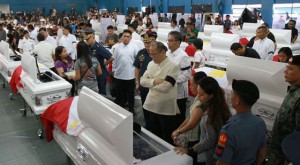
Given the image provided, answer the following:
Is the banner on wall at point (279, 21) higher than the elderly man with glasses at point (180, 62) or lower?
higher

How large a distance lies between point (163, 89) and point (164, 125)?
441mm

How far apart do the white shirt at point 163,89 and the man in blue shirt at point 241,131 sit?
1148 mm

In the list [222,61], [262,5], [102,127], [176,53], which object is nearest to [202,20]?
[262,5]

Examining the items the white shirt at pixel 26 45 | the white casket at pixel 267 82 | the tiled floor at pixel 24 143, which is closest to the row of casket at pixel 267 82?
the white casket at pixel 267 82

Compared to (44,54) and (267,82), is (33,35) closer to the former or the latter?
(44,54)

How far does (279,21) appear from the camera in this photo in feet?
36.4

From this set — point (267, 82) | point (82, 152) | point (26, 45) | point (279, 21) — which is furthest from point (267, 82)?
point (279, 21)

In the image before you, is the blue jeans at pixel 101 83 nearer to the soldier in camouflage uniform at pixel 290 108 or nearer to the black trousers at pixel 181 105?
the black trousers at pixel 181 105

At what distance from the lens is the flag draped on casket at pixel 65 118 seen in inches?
93.9

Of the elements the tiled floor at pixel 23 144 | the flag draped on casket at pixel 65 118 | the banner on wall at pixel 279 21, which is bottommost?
the tiled floor at pixel 23 144

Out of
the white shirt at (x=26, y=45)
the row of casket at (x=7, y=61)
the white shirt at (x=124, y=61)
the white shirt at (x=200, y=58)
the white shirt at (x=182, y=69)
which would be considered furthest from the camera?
the white shirt at (x=26, y=45)

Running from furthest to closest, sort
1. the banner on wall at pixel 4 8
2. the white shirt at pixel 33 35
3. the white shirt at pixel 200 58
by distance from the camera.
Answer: the banner on wall at pixel 4 8 < the white shirt at pixel 33 35 < the white shirt at pixel 200 58

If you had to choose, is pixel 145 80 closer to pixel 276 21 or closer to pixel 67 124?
pixel 67 124

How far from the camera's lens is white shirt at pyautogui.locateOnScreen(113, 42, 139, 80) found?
4.13 m
